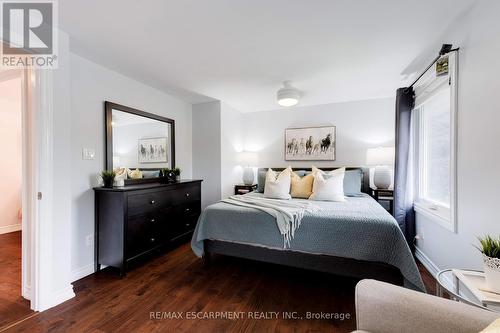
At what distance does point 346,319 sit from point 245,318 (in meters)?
0.77

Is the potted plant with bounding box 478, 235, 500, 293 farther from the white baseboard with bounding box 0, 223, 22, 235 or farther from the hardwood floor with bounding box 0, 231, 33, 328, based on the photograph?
the white baseboard with bounding box 0, 223, 22, 235

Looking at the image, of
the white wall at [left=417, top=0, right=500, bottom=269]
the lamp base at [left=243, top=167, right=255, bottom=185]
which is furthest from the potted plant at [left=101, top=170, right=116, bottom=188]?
the white wall at [left=417, top=0, right=500, bottom=269]

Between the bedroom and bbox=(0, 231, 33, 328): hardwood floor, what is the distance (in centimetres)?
3

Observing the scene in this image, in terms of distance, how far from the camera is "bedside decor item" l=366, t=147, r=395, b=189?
10.8 ft

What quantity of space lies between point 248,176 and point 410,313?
3.69 metres

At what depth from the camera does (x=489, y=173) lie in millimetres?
1454

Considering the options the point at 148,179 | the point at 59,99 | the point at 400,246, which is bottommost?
the point at 400,246

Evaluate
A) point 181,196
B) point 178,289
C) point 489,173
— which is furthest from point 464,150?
point 181,196

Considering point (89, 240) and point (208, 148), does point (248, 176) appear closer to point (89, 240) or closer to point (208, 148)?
point (208, 148)

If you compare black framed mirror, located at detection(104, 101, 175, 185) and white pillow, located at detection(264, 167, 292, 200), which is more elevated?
black framed mirror, located at detection(104, 101, 175, 185)

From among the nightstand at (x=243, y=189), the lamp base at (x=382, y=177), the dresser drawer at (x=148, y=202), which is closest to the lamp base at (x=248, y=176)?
the nightstand at (x=243, y=189)

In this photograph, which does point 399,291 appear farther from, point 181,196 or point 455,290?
point 181,196

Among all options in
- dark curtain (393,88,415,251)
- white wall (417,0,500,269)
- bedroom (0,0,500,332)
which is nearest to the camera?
white wall (417,0,500,269)

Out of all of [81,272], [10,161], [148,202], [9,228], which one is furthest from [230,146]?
[9,228]
